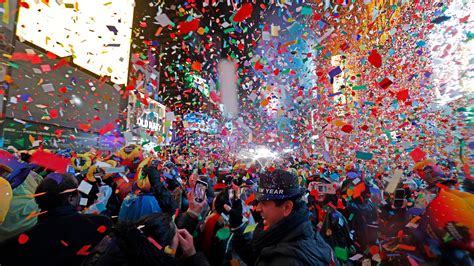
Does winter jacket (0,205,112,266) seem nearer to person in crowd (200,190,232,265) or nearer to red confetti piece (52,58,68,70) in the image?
person in crowd (200,190,232,265)

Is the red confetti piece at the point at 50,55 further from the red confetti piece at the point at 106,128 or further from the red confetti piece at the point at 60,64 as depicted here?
the red confetti piece at the point at 106,128

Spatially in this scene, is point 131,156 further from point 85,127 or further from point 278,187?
point 85,127

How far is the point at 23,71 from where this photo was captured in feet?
32.5

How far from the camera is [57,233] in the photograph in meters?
2.17

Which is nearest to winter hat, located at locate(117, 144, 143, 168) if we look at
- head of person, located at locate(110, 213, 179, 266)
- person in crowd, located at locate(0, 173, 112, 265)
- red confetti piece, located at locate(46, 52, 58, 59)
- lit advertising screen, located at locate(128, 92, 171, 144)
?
person in crowd, located at locate(0, 173, 112, 265)

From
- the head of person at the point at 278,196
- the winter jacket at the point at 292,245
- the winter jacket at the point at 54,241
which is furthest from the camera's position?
the winter jacket at the point at 54,241

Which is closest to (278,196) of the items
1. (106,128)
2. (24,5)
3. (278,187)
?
(278,187)

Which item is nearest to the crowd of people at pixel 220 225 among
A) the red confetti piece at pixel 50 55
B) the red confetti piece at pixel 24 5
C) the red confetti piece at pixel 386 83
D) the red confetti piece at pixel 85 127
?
the red confetti piece at pixel 386 83

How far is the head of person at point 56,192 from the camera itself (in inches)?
89.3

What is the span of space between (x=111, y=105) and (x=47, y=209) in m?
16.1

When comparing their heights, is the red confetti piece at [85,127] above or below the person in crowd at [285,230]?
above

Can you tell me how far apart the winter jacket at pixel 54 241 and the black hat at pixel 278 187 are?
1.53 metres

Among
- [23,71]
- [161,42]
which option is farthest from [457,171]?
[161,42]

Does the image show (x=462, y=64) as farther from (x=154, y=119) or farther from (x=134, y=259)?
(x=154, y=119)
